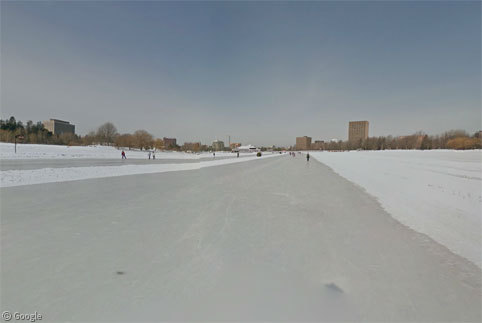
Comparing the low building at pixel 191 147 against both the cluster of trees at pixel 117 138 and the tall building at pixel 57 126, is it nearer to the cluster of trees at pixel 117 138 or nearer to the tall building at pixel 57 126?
the cluster of trees at pixel 117 138

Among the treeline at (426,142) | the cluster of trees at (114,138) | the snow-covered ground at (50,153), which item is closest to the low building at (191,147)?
the cluster of trees at (114,138)

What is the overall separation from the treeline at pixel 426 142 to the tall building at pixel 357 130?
48.9 m

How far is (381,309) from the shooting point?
1999mm

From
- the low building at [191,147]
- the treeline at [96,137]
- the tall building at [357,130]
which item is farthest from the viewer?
the tall building at [357,130]

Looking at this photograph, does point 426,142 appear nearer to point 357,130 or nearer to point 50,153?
point 357,130

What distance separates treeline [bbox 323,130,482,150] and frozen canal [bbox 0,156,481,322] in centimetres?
8013

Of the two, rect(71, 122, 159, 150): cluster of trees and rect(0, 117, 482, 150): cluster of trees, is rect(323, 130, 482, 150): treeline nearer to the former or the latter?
rect(0, 117, 482, 150): cluster of trees

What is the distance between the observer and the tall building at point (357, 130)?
6009 inches

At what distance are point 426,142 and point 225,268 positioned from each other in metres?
100

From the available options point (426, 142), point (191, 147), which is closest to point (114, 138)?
point (191, 147)

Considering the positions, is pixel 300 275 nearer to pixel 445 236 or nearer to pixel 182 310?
pixel 182 310

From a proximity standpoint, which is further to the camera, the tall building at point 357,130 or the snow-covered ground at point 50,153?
the tall building at point 357,130

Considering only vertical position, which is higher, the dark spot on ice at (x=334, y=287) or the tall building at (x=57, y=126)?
the tall building at (x=57, y=126)

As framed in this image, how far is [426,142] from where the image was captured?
2847 inches
